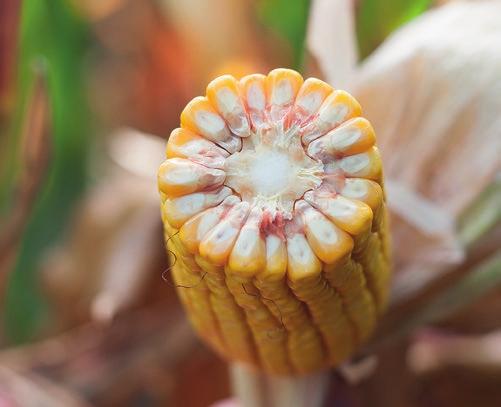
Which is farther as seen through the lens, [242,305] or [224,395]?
[224,395]

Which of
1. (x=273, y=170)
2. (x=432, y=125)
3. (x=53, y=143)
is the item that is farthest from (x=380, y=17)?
(x=53, y=143)

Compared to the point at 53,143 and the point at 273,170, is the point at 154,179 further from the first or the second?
the point at 273,170

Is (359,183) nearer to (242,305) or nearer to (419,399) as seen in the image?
(242,305)

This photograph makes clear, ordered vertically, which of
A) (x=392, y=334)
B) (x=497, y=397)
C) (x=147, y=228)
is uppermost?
(x=147, y=228)

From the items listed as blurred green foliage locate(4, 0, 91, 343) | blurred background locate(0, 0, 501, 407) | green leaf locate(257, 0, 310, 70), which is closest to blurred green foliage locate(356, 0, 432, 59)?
blurred background locate(0, 0, 501, 407)

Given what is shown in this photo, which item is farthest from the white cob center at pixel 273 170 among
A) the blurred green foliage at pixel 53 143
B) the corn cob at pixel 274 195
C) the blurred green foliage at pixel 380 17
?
the blurred green foliage at pixel 53 143

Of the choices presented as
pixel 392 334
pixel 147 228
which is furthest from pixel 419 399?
pixel 147 228
